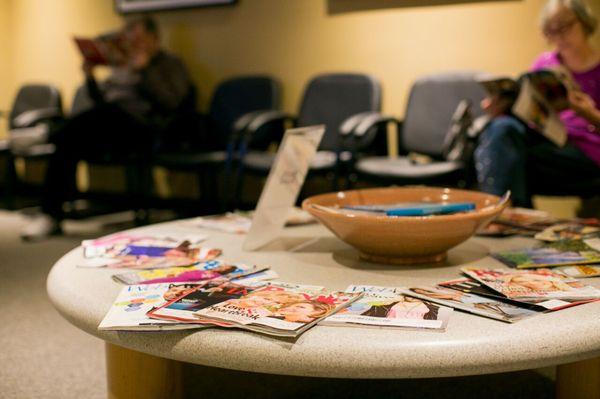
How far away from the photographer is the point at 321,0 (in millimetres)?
4047

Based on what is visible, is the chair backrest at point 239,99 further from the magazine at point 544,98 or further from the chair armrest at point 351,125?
the magazine at point 544,98

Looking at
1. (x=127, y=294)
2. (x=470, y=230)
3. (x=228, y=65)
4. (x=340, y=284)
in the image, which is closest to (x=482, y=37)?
(x=228, y=65)

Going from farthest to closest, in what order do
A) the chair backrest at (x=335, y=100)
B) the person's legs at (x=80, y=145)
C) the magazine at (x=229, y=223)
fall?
the person's legs at (x=80, y=145) < the chair backrest at (x=335, y=100) < the magazine at (x=229, y=223)

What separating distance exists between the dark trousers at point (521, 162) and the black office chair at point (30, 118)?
101 inches

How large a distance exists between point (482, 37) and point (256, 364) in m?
3.02

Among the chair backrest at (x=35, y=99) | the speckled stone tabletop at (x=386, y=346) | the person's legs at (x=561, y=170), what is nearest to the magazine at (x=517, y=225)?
the speckled stone tabletop at (x=386, y=346)

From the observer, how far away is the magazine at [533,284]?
1.09 m

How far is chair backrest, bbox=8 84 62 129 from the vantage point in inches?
197

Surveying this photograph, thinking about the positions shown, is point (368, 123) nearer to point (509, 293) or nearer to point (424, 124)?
point (424, 124)

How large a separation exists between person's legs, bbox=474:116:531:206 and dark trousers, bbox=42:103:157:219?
198cm

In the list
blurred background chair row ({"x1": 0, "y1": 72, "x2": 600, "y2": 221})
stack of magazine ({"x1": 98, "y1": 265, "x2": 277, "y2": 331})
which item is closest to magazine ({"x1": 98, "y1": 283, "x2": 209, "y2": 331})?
stack of magazine ({"x1": 98, "y1": 265, "x2": 277, "y2": 331})

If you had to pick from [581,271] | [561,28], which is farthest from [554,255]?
[561,28]

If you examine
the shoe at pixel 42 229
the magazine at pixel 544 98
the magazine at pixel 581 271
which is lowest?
the shoe at pixel 42 229

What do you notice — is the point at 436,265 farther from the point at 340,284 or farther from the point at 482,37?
the point at 482,37
